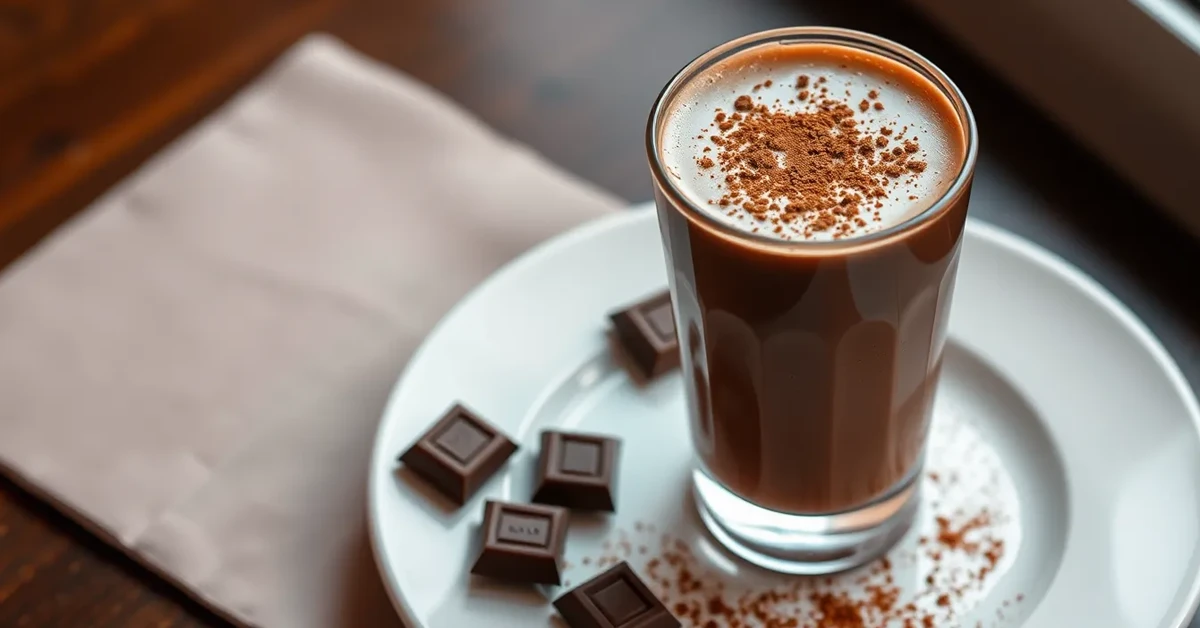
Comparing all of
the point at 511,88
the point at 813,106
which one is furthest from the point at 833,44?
the point at 511,88

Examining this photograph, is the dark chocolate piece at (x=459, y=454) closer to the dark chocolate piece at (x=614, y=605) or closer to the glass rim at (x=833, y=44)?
the dark chocolate piece at (x=614, y=605)

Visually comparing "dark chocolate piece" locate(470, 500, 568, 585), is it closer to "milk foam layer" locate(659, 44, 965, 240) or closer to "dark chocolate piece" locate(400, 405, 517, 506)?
"dark chocolate piece" locate(400, 405, 517, 506)

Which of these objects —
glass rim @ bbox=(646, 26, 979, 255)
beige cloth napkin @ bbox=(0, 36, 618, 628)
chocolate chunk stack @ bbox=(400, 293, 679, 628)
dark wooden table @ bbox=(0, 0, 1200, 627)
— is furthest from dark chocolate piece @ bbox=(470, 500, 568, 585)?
dark wooden table @ bbox=(0, 0, 1200, 627)

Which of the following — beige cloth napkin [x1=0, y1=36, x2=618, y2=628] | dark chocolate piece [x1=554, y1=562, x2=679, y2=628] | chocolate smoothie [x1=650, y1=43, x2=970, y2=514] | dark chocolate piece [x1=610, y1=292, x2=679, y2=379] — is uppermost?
chocolate smoothie [x1=650, y1=43, x2=970, y2=514]

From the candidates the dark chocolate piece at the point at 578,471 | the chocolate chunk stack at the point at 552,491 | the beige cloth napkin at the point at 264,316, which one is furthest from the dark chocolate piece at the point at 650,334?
the beige cloth napkin at the point at 264,316

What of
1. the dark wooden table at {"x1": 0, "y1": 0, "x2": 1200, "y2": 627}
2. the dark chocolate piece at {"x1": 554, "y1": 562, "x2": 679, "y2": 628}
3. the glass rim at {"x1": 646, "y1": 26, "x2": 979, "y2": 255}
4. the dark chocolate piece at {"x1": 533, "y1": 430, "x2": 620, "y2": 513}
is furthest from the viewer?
the dark wooden table at {"x1": 0, "y1": 0, "x2": 1200, "y2": 627}

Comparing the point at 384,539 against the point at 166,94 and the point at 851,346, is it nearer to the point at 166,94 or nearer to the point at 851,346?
the point at 851,346
